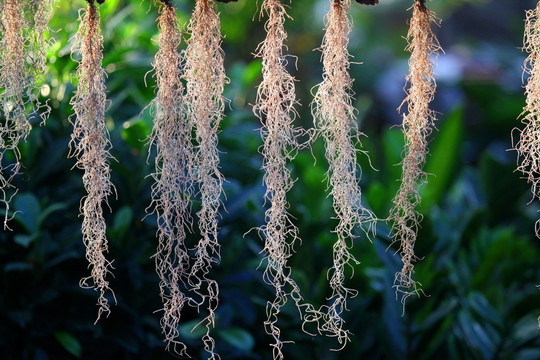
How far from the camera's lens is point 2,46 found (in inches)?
35.2

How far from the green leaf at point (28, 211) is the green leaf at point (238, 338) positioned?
53 centimetres

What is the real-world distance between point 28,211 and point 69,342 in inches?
11.8

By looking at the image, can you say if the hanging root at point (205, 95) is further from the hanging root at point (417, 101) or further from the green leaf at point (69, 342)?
the green leaf at point (69, 342)

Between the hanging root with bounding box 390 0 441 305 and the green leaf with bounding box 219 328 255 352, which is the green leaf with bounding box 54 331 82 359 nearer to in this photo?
the green leaf with bounding box 219 328 255 352

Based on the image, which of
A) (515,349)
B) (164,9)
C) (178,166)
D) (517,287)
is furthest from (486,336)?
(164,9)

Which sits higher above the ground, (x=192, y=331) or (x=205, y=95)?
(x=205, y=95)

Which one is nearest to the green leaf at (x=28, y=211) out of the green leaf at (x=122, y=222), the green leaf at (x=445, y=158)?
the green leaf at (x=122, y=222)

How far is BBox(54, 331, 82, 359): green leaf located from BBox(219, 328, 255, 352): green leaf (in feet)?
1.17

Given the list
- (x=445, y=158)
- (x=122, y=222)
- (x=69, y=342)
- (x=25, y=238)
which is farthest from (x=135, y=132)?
(x=445, y=158)

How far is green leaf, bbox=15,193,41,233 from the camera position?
3.89 ft

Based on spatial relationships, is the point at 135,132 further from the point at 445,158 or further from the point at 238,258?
the point at 445,158

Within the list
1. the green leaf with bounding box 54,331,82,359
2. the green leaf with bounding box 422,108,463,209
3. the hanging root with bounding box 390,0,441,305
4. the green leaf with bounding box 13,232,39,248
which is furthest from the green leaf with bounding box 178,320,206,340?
the green leaf with bounding box 422,108,463,209

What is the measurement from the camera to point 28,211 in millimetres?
1194

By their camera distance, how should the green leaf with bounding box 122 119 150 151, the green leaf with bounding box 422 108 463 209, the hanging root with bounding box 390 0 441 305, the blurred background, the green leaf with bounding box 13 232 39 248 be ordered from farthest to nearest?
the green leaf with bounding box 422 108 463 209, the green leaf with bounding box 122 119 150 151, the blurred background, the green leaf with bounding box 13 232 39 248, the hanging root with bounding box 390 0 441 305
